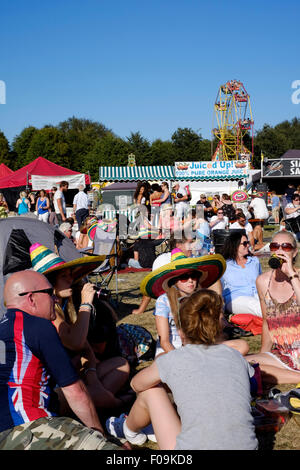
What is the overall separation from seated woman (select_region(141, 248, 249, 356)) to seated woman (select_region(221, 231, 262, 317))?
181 centimetres

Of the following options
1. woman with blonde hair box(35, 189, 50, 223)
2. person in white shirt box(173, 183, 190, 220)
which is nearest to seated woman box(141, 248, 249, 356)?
person in white shirt box(173, 183, 190, 220)

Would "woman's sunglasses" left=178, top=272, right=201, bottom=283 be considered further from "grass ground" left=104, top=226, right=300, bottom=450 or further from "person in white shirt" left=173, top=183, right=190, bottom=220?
"person in white shirt" left=173, top=183, right=190, bottom=220

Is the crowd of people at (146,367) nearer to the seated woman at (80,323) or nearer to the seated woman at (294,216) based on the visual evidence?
the seated woman at (80,323)

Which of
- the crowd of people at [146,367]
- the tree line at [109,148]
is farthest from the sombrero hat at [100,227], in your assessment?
the tree line at [109,148]

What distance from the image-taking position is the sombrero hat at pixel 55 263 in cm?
325

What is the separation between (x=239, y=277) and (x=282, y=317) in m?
1.87

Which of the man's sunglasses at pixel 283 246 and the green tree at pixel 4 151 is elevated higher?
the green tree at pixel 4 151

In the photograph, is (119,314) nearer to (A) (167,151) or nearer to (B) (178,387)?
(B) (178,387)

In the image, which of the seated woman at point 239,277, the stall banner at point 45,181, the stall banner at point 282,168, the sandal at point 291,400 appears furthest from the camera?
the stall banner at point 282,168

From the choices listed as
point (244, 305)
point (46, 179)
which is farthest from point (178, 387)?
point (46, 179)

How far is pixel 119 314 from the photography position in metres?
6.54

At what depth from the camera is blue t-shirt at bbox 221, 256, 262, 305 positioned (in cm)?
559

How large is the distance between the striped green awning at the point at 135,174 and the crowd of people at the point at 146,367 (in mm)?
22792
